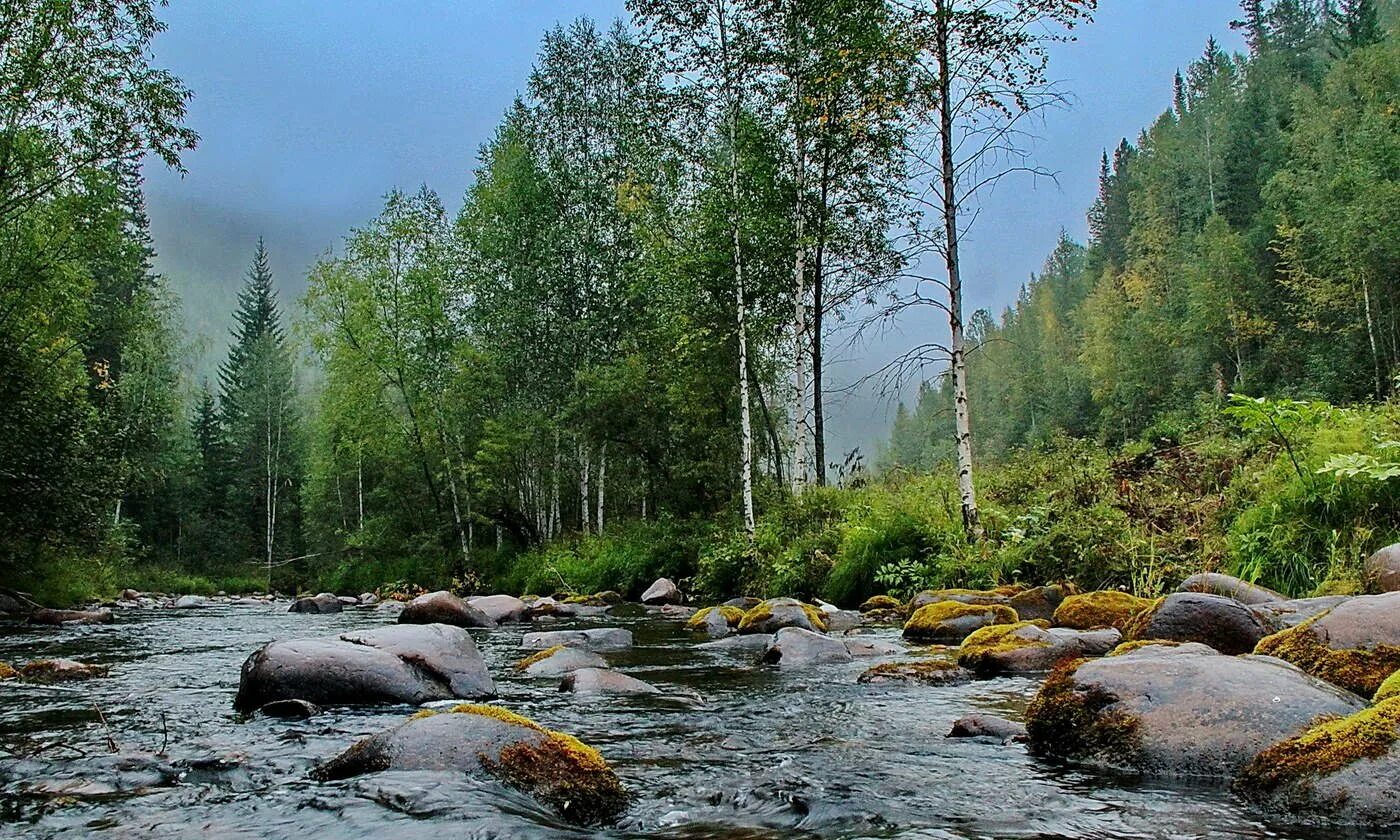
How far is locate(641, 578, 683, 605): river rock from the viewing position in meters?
17.0

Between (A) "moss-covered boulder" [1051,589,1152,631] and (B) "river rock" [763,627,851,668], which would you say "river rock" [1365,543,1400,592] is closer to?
(A) "moss-covered boulder" [1051,589,1152,631]

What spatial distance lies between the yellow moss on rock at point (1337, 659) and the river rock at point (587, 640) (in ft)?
20.6

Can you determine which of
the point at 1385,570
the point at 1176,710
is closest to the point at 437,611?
the point at 1176,710

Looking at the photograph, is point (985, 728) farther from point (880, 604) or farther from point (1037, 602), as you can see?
point (880, 604)

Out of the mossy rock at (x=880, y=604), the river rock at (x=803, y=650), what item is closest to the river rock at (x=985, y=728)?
the river rock at (x=803, y=650)

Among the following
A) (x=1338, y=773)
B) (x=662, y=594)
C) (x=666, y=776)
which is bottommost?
(x=662, y=594)

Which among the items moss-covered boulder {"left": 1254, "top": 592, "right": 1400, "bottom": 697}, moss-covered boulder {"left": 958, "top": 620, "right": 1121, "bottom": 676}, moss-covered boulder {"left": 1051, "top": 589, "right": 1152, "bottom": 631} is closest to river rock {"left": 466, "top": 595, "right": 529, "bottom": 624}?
moss-covered boulder {"left": 1051, "top": 589, "right": 1152, "bottom": 631}

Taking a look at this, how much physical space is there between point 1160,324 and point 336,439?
160 feet

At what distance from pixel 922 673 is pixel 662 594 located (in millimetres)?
11302

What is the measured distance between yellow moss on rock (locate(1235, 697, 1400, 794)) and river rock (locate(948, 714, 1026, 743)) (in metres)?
1.28

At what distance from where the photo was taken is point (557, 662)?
7.50 m

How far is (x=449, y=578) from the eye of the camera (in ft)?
93.6

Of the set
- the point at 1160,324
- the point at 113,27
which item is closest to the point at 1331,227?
the point at 1160,324

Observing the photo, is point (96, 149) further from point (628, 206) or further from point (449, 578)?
point (449, 578)
